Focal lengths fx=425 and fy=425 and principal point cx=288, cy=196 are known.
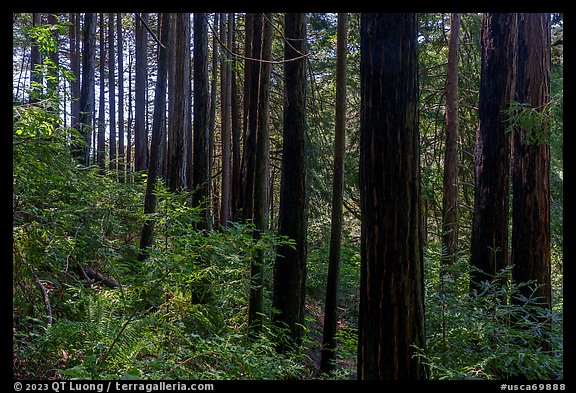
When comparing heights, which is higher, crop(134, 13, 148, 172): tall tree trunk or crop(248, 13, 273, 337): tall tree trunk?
crop(134, 13, 148, 172): tall tree trunk

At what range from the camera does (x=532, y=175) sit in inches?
293

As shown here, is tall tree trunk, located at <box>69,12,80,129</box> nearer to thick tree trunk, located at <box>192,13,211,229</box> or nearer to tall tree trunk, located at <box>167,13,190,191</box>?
tall tree trunk, located at <box>167,13,190,191</box>

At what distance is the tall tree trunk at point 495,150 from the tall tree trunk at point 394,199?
4275 mm

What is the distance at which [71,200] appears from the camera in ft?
21.5

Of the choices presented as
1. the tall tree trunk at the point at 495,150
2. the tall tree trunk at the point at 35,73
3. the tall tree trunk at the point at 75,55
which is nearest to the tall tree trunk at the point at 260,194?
the tall tree trunk at the point at 35,73

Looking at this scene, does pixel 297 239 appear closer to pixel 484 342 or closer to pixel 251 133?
pixel 251 133

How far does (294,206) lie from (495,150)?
152 inches

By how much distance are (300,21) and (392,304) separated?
6526 millimetres

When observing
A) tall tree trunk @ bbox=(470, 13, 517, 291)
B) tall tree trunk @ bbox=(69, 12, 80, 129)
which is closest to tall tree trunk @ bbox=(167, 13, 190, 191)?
tall tree trunk @ bbox=(470, 13, 517, 291)

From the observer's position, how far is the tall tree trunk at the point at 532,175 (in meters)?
7.24

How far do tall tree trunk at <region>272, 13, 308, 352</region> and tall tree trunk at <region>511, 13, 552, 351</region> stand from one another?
3.80 meters

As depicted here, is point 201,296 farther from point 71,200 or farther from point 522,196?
point 522,196

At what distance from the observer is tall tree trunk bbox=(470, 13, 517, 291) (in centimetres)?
766

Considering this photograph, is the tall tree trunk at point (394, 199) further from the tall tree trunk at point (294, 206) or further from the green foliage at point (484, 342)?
the tall tree trunk at point (294, 206)
